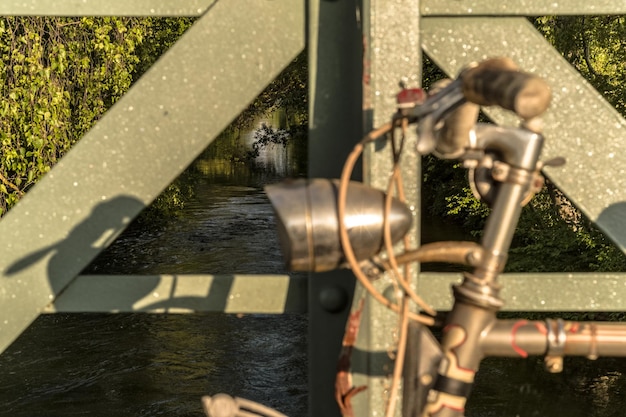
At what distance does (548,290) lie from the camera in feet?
5.94

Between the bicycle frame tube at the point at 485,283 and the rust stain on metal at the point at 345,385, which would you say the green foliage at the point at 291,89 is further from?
the bicycle frame tube at the point at 485,283

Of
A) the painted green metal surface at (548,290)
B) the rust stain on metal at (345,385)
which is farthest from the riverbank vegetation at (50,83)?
the rust stain on metal at (345,385)

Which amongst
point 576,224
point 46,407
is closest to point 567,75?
point 46,407

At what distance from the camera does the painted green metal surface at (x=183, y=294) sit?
72.5 inches

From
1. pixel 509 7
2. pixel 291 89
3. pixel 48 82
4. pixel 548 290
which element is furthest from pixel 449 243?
pixel 291 89

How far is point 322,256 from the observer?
4.39 feet

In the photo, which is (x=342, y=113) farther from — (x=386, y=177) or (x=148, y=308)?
(x=148, y=308)

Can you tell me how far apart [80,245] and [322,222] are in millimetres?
755

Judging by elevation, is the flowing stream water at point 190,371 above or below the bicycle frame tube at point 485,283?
below

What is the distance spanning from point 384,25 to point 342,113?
0.24 metres

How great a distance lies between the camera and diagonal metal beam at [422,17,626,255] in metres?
1.79

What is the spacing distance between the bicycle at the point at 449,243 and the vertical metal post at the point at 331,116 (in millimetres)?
437

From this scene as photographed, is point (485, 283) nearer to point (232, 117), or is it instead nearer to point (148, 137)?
point (232, 117)

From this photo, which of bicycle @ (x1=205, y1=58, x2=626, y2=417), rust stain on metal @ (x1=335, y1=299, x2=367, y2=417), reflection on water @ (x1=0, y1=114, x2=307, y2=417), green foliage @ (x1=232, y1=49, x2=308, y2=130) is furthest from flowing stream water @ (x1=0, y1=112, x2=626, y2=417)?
bicycle @ (x1=205, y1=58, x2=626, y2=417)
